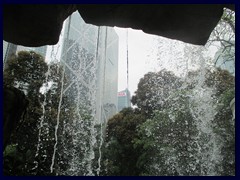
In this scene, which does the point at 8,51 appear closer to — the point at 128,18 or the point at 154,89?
the point at 154,89

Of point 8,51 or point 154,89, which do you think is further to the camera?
point 154,89

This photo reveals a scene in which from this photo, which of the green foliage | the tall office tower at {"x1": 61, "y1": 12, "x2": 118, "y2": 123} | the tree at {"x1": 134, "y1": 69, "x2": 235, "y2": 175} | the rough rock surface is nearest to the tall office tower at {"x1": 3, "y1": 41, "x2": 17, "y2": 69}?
the tall office tower at {"x1": 61, "y1": 12, "x2": 118, "y2": 123}

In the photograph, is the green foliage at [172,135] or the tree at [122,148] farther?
the tree at [122,148]

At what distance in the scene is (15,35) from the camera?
11.6 feet

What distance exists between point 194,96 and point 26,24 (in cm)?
847

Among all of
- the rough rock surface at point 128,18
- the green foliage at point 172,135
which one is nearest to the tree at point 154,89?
the green foliage at point 172,135

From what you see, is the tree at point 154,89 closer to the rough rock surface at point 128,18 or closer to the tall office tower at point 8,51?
the tall office tower at point 8,51

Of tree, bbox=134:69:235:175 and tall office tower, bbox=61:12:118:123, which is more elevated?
tall office tower, bbox=61:12:118:123

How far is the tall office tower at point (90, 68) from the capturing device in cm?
1658

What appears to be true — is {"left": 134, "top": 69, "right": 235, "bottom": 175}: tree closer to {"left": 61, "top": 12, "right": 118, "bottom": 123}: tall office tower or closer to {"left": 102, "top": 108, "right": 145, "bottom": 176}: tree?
{"left": 102, "top": 108, "right": 145, "bottom": 176}: tree

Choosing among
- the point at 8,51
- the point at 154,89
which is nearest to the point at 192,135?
the point at 154,89

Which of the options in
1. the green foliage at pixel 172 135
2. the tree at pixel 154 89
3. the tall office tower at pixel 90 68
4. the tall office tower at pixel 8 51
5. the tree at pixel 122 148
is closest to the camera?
the green foliage at pixel 172 135

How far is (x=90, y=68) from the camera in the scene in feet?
60.3

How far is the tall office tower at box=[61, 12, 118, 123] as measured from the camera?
54.4 ft
